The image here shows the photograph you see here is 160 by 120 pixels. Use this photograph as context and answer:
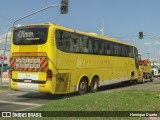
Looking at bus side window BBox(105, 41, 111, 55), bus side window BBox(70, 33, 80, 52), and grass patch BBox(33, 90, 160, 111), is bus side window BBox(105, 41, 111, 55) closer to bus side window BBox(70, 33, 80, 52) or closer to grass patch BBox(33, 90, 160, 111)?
bus side window BBox(70, 33, 80, 52)

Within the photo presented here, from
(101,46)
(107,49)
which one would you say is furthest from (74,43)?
(107,49)

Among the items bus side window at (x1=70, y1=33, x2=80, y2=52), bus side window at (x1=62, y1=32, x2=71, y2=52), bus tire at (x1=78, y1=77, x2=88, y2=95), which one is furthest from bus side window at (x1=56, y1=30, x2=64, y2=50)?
bus tire at (x1=78, y1=77, x2=88, y2=95)

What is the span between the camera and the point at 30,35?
17406mm

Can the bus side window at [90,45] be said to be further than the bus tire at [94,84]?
No

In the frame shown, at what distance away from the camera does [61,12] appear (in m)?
26.5

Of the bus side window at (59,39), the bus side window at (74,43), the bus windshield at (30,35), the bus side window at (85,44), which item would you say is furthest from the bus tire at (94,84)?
the bus windshield at (30,35)

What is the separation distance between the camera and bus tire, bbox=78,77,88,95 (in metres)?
19.4

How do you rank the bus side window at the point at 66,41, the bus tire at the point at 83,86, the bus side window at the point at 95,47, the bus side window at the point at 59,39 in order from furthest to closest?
the bus side window at the point at 95,47
the bus tire at the point at 83,86
the bus side window at the point at 66,41
the bus side window at the point at 59,39

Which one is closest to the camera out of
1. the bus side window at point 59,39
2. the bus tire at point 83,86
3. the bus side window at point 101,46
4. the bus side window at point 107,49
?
the bus side window at point 59,39

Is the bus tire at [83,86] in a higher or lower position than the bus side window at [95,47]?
lower

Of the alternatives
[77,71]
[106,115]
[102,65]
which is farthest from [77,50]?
[106,115]

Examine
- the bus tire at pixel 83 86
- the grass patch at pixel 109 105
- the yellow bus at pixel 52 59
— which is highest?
the yellow bus at pixel 52 59

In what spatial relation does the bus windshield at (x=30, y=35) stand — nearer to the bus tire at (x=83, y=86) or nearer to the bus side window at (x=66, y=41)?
the bus side window at (x=66, y=41)

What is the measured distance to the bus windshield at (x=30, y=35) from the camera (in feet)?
55.8
